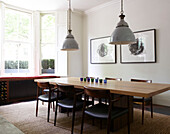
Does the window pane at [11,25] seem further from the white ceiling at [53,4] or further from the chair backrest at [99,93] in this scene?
the chair backrest at [99,93]

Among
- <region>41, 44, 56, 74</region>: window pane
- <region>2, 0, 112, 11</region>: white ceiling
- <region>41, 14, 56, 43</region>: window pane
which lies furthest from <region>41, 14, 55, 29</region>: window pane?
<region>41, 44, 56, 74</region>: window pane

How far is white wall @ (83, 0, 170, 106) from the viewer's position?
3.82m

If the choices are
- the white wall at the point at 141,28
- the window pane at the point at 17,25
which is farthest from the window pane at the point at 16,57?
the white wall at the point at 141,28

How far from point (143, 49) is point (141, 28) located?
1.93ft

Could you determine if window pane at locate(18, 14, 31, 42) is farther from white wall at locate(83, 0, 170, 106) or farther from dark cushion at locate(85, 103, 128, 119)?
dark cushion at locate(85, 103, 128, 119)

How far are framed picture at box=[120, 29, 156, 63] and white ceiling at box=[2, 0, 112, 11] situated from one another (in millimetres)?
1678

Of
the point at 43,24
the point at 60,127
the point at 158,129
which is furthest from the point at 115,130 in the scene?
the point at 43,24

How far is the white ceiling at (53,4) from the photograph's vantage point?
4.84 meters

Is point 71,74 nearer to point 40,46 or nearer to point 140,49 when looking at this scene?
point 40,46

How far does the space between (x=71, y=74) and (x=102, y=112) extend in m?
3.60

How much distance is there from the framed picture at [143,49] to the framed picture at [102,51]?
1.57 feet

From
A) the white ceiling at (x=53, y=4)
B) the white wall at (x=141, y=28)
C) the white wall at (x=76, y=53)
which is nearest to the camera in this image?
the white wall at (x=141, y=28)

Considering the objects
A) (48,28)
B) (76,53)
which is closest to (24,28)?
(48,28)

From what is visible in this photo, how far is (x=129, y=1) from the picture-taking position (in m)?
4.51
